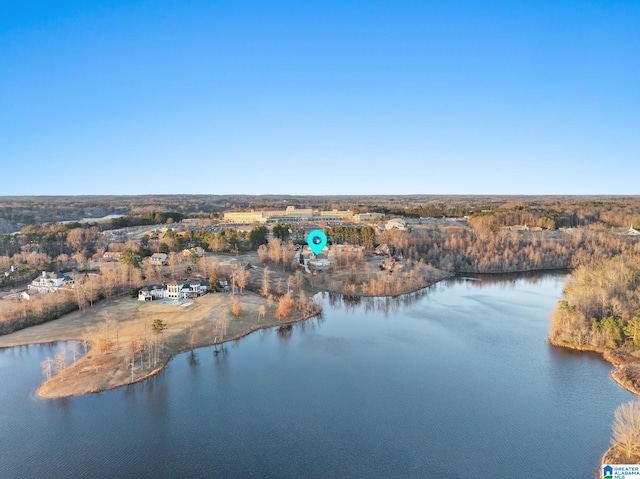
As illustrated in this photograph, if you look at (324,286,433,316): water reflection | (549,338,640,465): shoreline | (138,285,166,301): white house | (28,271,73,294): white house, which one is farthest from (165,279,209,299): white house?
(549,338,640,465): shoreline

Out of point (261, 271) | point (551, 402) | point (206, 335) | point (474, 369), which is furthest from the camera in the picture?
point (261, 271)

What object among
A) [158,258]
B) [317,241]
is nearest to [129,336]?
[158,258]

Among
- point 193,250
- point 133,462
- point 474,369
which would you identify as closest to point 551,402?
point 474,369

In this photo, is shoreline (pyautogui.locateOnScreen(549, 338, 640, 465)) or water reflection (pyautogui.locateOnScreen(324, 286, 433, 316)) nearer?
shoreline (pyautogui.locateOnScreen(549, 338, 640, 465))

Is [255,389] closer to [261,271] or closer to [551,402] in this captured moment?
[551,402]
